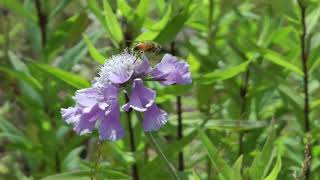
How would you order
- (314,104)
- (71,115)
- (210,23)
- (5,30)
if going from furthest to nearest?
1. (5,30)
2. (210,23)
3. (314,104)
4. (71,115)

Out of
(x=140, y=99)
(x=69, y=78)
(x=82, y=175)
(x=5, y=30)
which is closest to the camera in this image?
(x=140, y=99)

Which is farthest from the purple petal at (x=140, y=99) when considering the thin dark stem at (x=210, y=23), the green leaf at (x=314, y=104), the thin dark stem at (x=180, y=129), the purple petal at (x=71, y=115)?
the thin dark stem at (x=210, y=23)

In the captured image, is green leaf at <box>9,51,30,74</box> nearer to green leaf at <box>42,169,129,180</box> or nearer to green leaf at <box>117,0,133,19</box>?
green leaf at <box>117,0,133,19</box>

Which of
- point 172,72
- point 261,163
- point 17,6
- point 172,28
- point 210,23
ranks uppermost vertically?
point 17,6

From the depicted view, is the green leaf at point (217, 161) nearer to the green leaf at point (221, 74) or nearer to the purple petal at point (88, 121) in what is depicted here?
the purple petal at point (88, 121)

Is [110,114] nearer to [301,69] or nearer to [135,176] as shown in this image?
[135,176]

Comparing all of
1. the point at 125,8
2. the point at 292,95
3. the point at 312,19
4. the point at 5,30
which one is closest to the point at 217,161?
the point at 125,8

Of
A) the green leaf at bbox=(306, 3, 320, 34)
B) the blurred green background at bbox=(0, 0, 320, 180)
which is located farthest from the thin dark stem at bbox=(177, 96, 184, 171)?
the green leaf at bbox=(306, 3, 320, 34)

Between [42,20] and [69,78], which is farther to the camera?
[42,20]

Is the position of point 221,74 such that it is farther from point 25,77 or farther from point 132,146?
point 25,77
